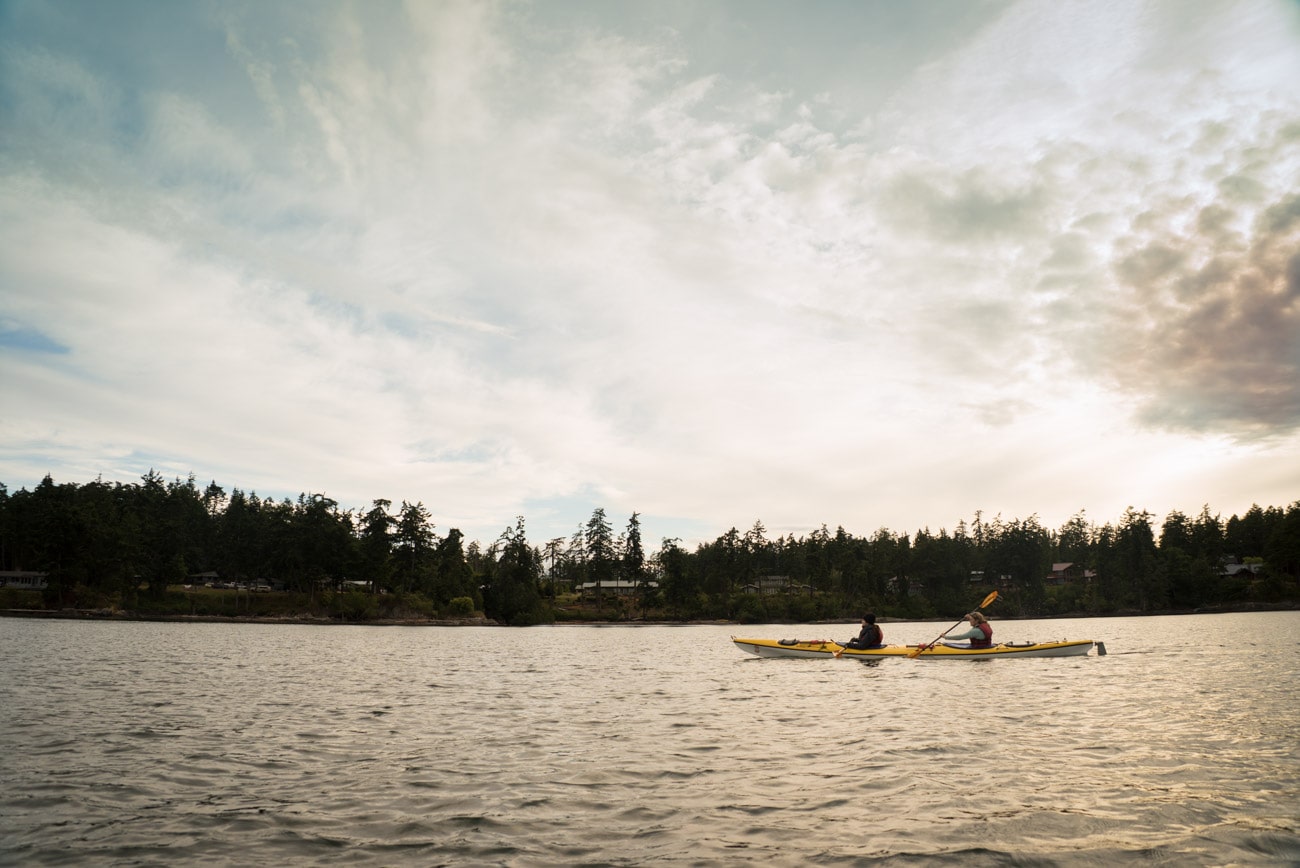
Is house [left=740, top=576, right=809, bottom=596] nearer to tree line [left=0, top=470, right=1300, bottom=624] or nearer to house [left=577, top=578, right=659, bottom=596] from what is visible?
tree line [left=0, top=470, right=1300, bottom=624]

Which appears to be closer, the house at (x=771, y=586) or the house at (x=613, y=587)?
the house at (x=613, y=587)

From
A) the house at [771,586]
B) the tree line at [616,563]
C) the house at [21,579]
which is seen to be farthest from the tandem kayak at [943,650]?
the house at [21,579]

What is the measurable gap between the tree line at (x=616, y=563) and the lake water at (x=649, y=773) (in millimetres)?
92566

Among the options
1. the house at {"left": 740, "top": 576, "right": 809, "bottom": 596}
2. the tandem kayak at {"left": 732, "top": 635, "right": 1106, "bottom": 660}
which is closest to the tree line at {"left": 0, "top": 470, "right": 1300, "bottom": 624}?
Answer: the house at {"left": 740, "top": 576, "right": 809, "bottom": 596}

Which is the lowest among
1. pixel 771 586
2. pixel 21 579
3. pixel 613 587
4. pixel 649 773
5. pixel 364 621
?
pixel 364 621

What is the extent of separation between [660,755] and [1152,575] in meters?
162

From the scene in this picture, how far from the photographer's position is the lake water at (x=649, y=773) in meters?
9.81

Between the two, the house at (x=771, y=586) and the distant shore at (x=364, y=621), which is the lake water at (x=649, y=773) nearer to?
the distant shore at (x=364, y=621)

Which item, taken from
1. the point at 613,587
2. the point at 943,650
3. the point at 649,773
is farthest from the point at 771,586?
the point at 649,773

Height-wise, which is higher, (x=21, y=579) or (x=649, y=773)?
(x=21, y=579)

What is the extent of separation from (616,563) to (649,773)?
13341 cm

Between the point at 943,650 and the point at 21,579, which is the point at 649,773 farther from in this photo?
the point at 21,579

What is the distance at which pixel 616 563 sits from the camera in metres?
146

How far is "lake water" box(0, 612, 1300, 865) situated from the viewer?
9.81 meters
